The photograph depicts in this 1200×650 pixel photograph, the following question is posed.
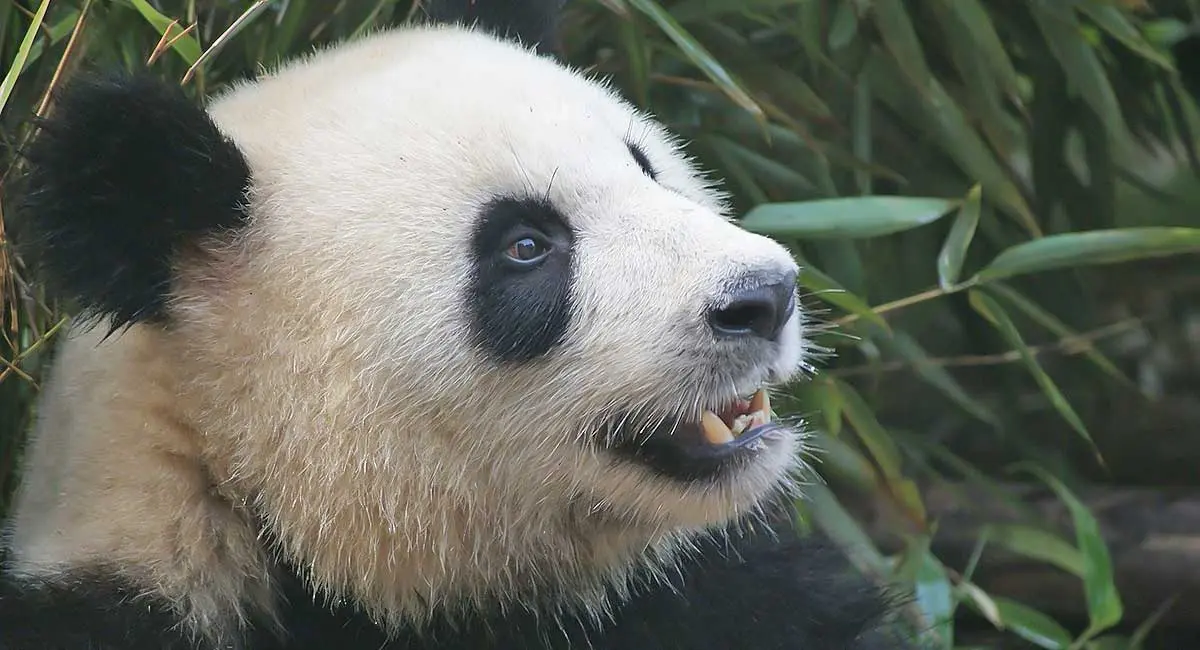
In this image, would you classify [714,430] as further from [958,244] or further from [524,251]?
[958,244]

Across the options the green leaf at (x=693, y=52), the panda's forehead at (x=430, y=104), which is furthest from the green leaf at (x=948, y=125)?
the panda's forehead at (x=430, y=104)

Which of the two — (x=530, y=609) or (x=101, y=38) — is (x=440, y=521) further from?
(x=101, y=38)

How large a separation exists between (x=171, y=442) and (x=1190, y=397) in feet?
9.89

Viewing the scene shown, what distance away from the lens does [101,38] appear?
214 centimetres

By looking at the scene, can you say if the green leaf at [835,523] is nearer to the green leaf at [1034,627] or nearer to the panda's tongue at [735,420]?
the green leaf at [1034,627]

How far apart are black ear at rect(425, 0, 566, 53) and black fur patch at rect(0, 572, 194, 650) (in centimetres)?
90

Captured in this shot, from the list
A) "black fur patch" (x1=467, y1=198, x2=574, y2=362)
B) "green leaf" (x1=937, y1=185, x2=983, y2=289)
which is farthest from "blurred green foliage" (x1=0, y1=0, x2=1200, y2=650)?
"black fur patch" (x1=467, y1=198, x2=574, y2=362)

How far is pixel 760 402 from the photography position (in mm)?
1720

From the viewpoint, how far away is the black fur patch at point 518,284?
1586 mm

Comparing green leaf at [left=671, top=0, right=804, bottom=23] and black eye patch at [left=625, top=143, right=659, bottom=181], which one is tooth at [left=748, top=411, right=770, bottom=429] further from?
green leaf at [left=671, top=0, right=804, bottom=23]

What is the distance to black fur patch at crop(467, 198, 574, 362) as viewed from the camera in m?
→ 1.59

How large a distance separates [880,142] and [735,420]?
1477 mm

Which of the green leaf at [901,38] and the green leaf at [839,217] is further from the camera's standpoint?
the green leaf at [901,38]

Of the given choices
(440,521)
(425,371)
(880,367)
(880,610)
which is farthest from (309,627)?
(880,367)
